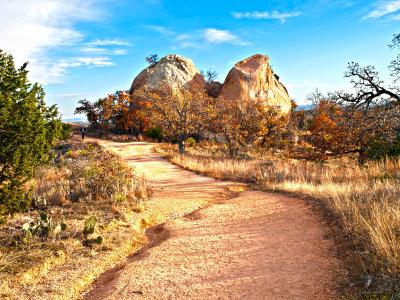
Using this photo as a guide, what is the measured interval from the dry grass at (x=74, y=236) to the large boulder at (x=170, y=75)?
22.8 meters

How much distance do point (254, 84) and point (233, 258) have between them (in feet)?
80.1

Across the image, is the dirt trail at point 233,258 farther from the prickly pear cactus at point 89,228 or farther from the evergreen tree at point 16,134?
the evergreen tree at point 16,134

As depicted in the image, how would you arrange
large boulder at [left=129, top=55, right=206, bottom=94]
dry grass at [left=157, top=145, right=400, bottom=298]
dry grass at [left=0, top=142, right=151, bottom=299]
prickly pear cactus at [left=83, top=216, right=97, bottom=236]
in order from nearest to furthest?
dry grass at [left=157, top=145, right=400, bottom=298], dry grass at [left=0, top=142, right=151, bottom=299], prickly pear cactus at [left=83, top=216, right=97, bottom=236], large boulder at [left=129, top=55, right=206, bottom=94]

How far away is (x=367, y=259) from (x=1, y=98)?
662cm

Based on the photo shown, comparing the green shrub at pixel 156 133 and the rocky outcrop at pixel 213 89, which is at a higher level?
the rocky outcrop at pixel 213 89

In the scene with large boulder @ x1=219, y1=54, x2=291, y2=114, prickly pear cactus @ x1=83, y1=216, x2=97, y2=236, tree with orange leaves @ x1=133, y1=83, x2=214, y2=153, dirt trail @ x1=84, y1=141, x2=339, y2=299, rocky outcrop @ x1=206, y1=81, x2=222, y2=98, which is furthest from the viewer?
rocky outcrop @ x1=206, y1=81, x2=222, y2=98

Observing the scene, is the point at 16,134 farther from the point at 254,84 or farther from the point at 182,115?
the point at 254,84

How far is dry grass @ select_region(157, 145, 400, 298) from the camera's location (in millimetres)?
3514

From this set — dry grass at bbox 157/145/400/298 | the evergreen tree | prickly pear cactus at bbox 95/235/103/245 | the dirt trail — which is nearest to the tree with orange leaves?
dry grass at bbox 157/145/400/298

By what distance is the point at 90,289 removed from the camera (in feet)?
13.8

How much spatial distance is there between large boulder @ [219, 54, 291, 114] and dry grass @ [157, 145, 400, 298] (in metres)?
14.8

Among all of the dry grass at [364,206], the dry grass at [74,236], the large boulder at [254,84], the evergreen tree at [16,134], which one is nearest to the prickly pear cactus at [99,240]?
the dry grass at [74,236]

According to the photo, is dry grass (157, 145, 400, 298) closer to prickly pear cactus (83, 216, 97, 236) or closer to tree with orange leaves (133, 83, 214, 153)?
prickly pear cactus (83, 216, 97, 236)

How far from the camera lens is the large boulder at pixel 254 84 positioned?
27031mm
